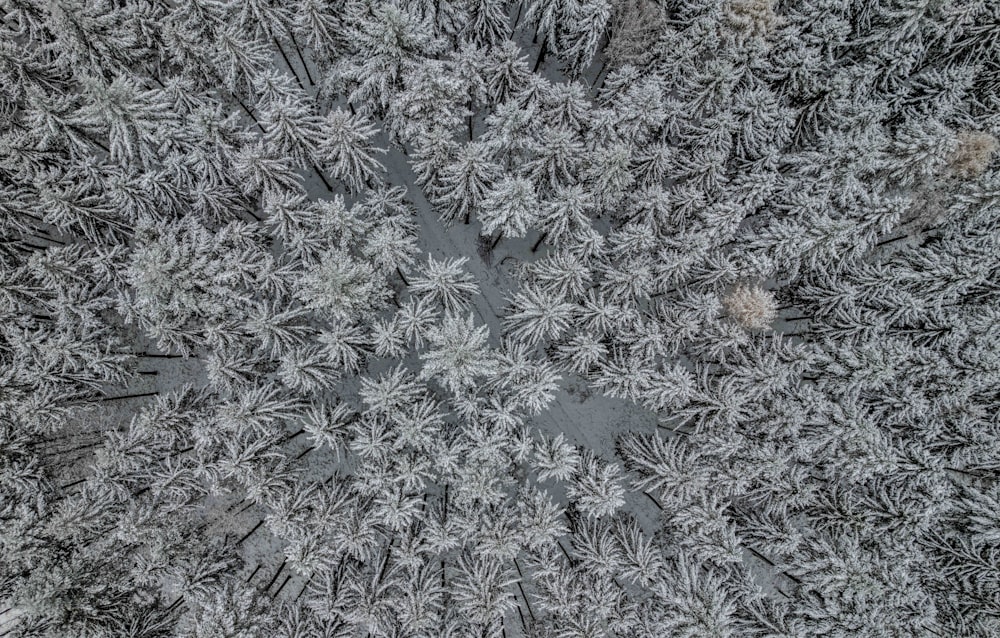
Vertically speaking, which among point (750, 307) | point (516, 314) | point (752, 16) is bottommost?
point (750, 307)

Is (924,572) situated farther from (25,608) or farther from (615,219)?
(25,608)

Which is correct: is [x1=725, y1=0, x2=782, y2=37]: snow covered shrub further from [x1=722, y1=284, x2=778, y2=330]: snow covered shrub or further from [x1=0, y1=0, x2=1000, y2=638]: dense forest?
[x1=722, y1=284, x2=778, y2=330]: snow covered shrub

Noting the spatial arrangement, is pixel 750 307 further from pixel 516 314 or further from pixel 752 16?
pixel 752 16

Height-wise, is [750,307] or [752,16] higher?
[752,16]

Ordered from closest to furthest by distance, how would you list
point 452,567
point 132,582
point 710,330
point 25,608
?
point 25,608 < point 132,582 < point 710,330 < point 452,567

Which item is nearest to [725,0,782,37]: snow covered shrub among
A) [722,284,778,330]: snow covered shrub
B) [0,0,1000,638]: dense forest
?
[0,0,1000,638]: dense forest

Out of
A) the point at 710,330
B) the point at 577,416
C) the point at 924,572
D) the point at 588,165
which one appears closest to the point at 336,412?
the point at 577,416

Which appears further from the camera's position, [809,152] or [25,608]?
[809,152]

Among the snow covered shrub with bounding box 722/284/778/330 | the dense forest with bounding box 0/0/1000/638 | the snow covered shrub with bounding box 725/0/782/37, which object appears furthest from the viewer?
the snow covered shrub with bounding box 722/284/778/330

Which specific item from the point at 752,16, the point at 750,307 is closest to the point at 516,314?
the point at 750,307
